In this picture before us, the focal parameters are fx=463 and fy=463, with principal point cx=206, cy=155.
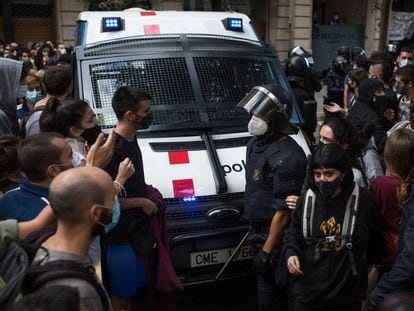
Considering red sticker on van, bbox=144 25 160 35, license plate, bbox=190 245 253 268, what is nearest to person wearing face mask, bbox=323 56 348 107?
red sticker on van, bbox=144 25 160 35

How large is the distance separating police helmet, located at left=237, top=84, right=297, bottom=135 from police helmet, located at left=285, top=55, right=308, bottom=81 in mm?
3289

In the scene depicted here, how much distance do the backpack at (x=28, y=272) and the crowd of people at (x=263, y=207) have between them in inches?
1.4

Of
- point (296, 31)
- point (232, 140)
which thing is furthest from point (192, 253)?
point (296, 31)

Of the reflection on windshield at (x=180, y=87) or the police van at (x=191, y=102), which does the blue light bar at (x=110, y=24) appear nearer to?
the police van at (x=191, y=102)

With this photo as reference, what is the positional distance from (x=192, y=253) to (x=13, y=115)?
2.44 meters

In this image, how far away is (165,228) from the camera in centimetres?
328

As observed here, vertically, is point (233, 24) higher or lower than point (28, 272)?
higher

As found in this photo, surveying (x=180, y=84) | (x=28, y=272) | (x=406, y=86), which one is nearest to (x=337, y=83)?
(x=406, y=86)

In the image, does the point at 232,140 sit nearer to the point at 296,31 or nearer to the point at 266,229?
the point at 266,229

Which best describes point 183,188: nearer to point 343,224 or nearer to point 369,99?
point 343,224

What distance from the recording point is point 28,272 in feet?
5.08

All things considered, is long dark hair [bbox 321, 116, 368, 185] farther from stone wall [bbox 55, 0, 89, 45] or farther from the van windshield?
stone wall [bbox 55, 0, 89, 45]

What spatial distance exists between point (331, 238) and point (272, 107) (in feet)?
3.42

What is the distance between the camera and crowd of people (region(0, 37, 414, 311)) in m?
1.96
